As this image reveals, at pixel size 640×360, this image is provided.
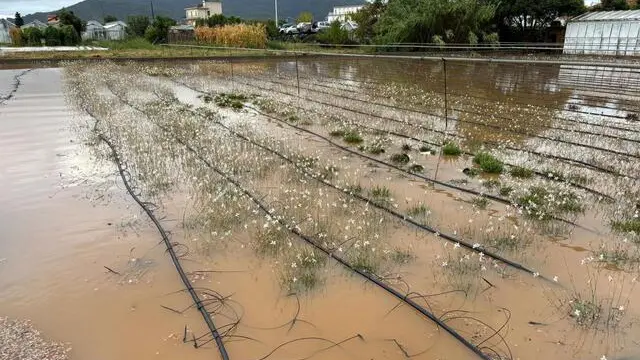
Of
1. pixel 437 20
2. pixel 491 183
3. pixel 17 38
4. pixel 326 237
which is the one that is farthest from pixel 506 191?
pixel 17 38

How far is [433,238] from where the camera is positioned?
243 inches

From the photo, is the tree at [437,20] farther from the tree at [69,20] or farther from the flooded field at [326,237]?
the tree at [69,20]

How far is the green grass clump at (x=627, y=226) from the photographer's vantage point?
6.07m

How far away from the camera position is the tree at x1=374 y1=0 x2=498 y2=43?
133 feet

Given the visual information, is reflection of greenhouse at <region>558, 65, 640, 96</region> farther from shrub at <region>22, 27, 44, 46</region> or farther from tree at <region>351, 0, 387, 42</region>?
shrub at <region>22, 27, 44, 46</region>

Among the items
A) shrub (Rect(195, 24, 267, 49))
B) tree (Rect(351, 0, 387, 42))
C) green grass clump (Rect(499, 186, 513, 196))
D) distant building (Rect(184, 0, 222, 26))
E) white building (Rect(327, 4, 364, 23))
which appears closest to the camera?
green grass clump (Rect(499, 186, 513, 196))

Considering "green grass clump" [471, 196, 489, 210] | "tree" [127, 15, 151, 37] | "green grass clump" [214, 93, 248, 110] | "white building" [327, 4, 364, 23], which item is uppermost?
"white building" [327, 4, 364, 23]

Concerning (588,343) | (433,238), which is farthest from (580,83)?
(588,343)

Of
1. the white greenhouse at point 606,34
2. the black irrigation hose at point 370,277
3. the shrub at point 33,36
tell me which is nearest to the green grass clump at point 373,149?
Result: the black irrigation hose at point 370,277

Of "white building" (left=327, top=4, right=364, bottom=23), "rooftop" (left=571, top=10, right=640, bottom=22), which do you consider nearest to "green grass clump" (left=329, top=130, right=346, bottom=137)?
"rooftop" (left=571, top=10, right=640, bottom=22)

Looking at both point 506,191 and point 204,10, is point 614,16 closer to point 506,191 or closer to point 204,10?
point 506,191

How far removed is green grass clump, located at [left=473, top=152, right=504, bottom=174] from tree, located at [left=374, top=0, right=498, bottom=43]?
33972 mm

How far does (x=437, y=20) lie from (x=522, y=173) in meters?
36.3

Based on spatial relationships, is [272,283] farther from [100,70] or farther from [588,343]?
[100,70]
